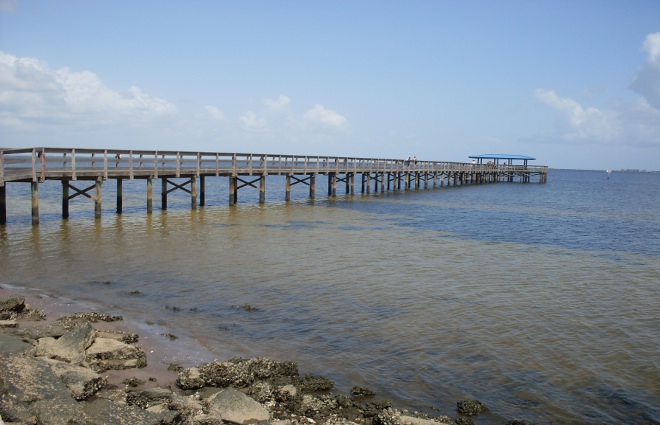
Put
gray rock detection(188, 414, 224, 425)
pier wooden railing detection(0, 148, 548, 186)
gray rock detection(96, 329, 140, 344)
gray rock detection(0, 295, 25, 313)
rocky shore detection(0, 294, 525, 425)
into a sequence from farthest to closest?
pier wooden railing detection(0, 148, 548, 186)
gray rock detection(0, 295, 25, 313)
gray rock detection(96, 329, 140, 344)
gray rock detection(188, 414, 224, 425)
rocky shore detection(0, 294, 525, 425)

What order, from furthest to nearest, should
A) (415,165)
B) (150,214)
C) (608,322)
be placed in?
1. (415,165)
2. (150,214)
3. (608,322)

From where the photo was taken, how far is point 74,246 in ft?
61.2

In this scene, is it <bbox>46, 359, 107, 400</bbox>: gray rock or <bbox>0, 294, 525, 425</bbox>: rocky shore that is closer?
<bbox>0, 294, 525, 425</bbox>: rocky shore

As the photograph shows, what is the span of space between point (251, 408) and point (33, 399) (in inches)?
95.7

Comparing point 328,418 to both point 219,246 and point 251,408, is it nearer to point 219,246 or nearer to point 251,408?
point 251,408

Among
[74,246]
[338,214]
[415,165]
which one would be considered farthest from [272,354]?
[415,165]

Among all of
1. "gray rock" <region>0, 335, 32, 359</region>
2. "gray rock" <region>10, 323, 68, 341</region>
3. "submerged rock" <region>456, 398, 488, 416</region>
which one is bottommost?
"submerged rock" <region>456, 398, 488, 416</region>

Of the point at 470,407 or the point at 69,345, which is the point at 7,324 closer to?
the point at 69,345

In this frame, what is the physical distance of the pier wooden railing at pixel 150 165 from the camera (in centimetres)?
2145

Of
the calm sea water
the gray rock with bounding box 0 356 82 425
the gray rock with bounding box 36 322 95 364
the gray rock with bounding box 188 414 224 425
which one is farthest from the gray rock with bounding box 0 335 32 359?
the gray rock with bounding box 188 414 224 425

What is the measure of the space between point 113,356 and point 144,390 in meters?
1.58

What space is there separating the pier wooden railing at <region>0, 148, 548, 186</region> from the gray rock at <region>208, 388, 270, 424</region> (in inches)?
648

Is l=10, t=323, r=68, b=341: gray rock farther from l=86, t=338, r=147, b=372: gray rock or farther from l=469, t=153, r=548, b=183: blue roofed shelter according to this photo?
l=469, t=153, r=548, b=183: blue roofed shelter

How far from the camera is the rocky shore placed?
20.5 ft
